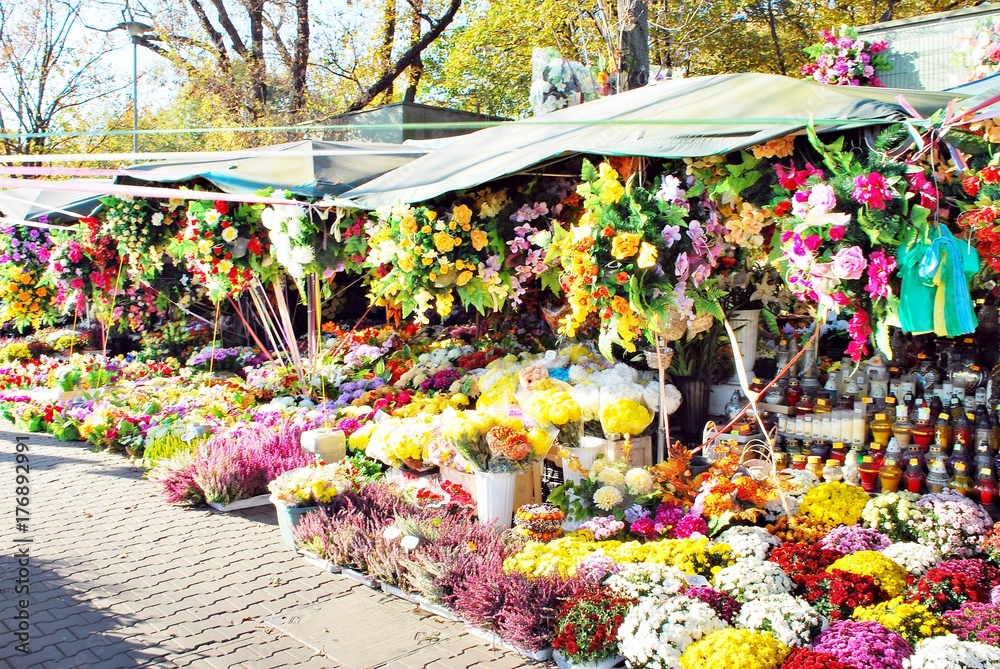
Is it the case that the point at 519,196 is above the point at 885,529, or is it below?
above

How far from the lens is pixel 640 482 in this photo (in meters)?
5.08

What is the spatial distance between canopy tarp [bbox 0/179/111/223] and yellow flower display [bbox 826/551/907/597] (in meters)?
8.13

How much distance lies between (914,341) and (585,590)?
3864 mm

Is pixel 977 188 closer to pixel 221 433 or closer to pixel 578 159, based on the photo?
pixel 578 159

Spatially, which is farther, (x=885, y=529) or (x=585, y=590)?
(x=885, y=529)

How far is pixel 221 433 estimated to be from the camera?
296 inches

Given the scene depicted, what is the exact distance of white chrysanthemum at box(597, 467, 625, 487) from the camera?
5191 mm

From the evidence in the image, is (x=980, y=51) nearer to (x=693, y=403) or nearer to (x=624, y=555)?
(x=693, y=403)

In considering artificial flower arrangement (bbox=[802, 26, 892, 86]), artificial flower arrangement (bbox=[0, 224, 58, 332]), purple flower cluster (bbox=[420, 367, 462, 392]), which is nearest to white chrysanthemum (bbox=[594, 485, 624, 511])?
purple flower cluster (bbox=[420, 367, 462, 392])

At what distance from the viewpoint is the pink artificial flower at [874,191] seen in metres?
3.71

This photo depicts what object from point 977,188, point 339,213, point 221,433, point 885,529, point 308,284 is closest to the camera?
point 977,188

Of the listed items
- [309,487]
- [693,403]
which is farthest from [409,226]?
[693,403]

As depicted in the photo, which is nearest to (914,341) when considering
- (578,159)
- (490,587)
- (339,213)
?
(578,159)

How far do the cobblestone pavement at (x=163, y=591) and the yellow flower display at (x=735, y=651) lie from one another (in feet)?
2.91
